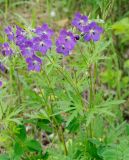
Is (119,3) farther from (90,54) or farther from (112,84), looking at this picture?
(90,54)

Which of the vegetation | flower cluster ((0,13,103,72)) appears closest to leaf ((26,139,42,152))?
the vegetation

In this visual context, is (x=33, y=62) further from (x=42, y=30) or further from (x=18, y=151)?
(x=18, y=151)

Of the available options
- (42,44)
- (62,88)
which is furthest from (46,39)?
(62,88)

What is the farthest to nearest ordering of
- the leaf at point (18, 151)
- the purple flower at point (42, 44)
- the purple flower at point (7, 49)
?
→ 1. the leaf at point (18, 151)
2. the purple flower at point (7, 49)
3. the purple flower at point (42, 44)

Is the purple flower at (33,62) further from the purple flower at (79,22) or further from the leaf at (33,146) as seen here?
the leaf at (33,146)

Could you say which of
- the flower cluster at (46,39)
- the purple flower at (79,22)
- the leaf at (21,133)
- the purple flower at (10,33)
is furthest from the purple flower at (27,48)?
the leaf at (21,133)

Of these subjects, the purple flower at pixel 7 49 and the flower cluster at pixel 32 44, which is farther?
the purple flower at pixel 7 49

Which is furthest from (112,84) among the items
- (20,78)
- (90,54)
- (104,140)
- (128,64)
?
(90,54)
